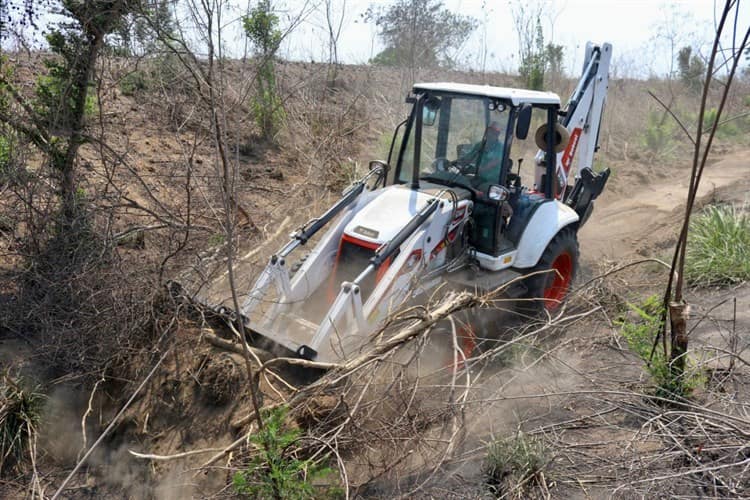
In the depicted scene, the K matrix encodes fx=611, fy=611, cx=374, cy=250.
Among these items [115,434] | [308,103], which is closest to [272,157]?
[308,103]

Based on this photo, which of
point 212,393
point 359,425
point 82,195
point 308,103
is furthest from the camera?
point 308,103

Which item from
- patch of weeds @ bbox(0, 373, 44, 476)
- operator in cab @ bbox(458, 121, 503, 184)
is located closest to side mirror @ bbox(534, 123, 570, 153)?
operator in cab @ bbox(458, 121, 503, 184)

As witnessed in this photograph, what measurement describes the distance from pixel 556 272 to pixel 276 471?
3.80m

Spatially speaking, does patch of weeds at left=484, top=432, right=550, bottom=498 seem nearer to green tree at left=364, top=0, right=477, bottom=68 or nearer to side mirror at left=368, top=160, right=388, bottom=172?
side mirror at left=368, top=160, right=388, bottom=172

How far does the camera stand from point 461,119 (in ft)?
18.5

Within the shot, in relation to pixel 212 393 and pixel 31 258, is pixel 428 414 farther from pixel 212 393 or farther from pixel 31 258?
pixel 31 258

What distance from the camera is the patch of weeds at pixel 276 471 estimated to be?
342cm

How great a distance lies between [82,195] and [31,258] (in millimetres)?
854

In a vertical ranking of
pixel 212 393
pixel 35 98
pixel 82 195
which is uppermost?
pixel 35 98

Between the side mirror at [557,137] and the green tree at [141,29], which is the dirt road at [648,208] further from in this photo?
the green tree at [141,29]

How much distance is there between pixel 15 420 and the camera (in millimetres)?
4781

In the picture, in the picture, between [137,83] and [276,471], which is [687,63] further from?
[276,471]

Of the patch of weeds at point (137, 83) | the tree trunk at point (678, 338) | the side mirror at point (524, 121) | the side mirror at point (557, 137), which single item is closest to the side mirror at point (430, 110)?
the side mirror at point (524, 121)

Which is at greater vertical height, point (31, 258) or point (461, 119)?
point (461, 119)
